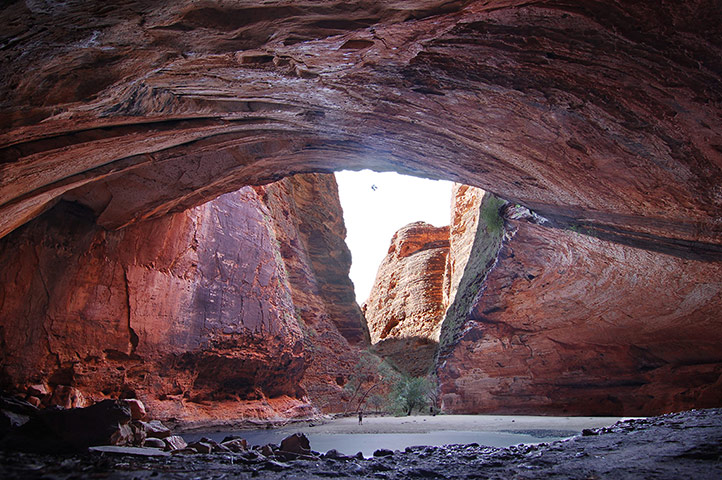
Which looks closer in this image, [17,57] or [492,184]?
[17,57]

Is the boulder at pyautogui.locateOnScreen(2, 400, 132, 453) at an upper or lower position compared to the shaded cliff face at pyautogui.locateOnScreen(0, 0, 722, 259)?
lower

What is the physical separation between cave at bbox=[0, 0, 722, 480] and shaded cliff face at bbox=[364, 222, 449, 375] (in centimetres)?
1227

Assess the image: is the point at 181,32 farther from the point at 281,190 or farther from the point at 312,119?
the point at 281,190

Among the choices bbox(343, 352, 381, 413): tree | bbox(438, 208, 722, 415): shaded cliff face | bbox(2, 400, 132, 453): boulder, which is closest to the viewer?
bbox(2, 400, 132, 453): boulder

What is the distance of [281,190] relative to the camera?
22562 millimetres

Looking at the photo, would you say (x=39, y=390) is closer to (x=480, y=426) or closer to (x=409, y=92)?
(x=409, y=92)

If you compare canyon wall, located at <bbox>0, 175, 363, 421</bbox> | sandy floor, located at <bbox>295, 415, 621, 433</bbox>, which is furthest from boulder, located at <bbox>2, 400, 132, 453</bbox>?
sandy floor, located at <bbox>295, 415, 621, 433</bbox>

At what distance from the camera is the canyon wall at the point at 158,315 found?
332 inches

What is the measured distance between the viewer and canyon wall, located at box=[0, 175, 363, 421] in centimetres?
842

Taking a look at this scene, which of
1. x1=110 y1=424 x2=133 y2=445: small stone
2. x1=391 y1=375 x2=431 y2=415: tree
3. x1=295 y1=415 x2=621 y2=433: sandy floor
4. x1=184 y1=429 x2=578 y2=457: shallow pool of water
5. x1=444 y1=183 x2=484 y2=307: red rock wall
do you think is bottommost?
x1=391 y1=375 x2=431 y2=415: tree

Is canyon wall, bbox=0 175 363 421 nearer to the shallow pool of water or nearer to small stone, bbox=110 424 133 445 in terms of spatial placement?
the shallow pool of water

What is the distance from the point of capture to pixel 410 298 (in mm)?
34375

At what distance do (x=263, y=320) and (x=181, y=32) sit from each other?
38.8ft

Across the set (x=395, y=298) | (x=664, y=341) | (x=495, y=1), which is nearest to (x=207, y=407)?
(x=495, y=1)
